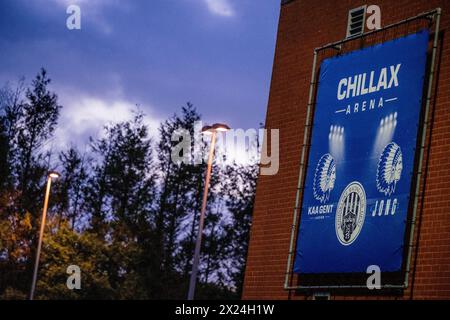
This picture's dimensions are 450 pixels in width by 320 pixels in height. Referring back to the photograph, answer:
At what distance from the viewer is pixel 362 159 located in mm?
20906

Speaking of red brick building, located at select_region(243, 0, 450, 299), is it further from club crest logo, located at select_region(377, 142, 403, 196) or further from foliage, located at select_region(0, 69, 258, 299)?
foliage, located at select_region(0, 69, 258, 299)

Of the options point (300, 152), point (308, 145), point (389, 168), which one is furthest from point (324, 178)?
point (389, 168)

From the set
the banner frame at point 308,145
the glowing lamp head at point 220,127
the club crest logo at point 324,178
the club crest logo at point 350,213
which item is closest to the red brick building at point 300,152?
the banner frame at point 308,145

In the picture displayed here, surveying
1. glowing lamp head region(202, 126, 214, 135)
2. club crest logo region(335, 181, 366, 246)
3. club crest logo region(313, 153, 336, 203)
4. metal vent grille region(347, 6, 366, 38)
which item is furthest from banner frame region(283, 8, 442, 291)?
glowing lamp head region(202, 126, 214, 135)

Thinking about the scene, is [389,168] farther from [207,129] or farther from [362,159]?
[207,129]

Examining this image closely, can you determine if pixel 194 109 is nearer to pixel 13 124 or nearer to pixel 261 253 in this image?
pixel 13 124

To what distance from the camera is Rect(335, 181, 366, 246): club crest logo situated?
67.7 ft

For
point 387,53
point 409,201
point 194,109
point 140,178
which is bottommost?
point 409,201

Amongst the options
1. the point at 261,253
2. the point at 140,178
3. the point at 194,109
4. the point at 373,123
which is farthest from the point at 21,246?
the point at 373,123

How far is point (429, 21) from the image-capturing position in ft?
67.6

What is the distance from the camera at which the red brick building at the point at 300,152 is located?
19.3 m

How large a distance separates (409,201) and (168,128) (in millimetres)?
44922

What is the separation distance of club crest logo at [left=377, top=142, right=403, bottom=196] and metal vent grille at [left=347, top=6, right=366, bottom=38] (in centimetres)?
347

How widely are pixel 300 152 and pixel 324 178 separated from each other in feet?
4.76
